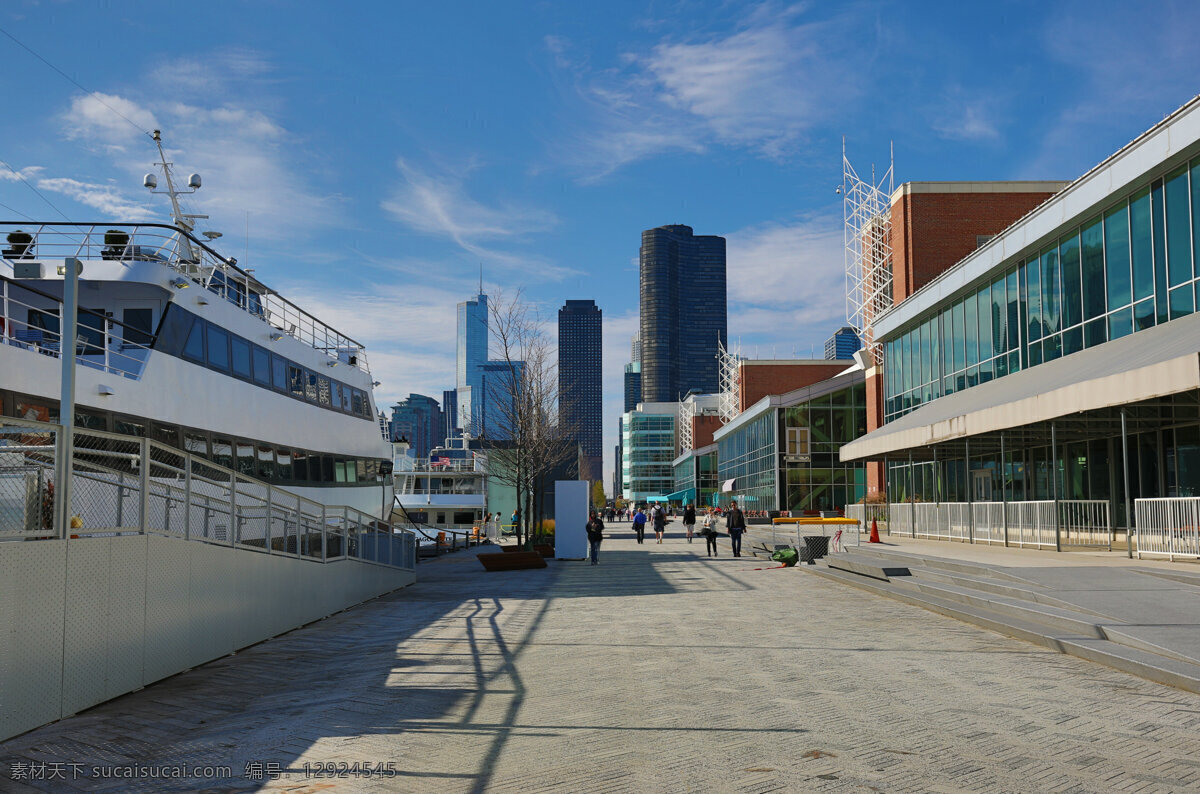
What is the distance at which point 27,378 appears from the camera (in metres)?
13.3

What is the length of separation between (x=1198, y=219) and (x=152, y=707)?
732 inches

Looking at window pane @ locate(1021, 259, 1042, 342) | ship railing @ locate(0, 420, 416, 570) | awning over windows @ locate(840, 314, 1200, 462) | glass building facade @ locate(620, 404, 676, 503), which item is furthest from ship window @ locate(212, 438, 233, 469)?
glass building facade @ locate(620, 404, 676, 503)

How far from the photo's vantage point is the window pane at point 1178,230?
1766 centimetres

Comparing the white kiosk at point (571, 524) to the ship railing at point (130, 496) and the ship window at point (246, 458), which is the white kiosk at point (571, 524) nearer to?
the ship window at point (246, 458)

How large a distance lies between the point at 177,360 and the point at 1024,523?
733 inches

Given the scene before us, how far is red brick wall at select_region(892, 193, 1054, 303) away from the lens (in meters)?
42.9

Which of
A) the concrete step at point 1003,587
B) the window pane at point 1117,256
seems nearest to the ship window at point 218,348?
the concrete step at point 1003,587

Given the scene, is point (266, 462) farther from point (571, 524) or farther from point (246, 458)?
point (571, 524)

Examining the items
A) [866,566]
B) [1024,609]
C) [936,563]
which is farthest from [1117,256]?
[1024,609]

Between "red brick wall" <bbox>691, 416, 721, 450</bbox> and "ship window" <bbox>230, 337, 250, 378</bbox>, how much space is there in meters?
128

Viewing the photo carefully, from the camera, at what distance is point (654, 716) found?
7375 millimetres

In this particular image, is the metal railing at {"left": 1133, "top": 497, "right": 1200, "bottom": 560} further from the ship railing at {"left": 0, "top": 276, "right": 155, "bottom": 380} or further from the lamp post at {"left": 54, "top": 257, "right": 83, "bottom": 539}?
the ship railing at {"left": 0, "top": 276, "right": 155, "bottom": 380}

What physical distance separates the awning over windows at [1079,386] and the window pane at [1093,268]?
1.14m

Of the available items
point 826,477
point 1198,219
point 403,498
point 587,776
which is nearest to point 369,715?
point 587,776
